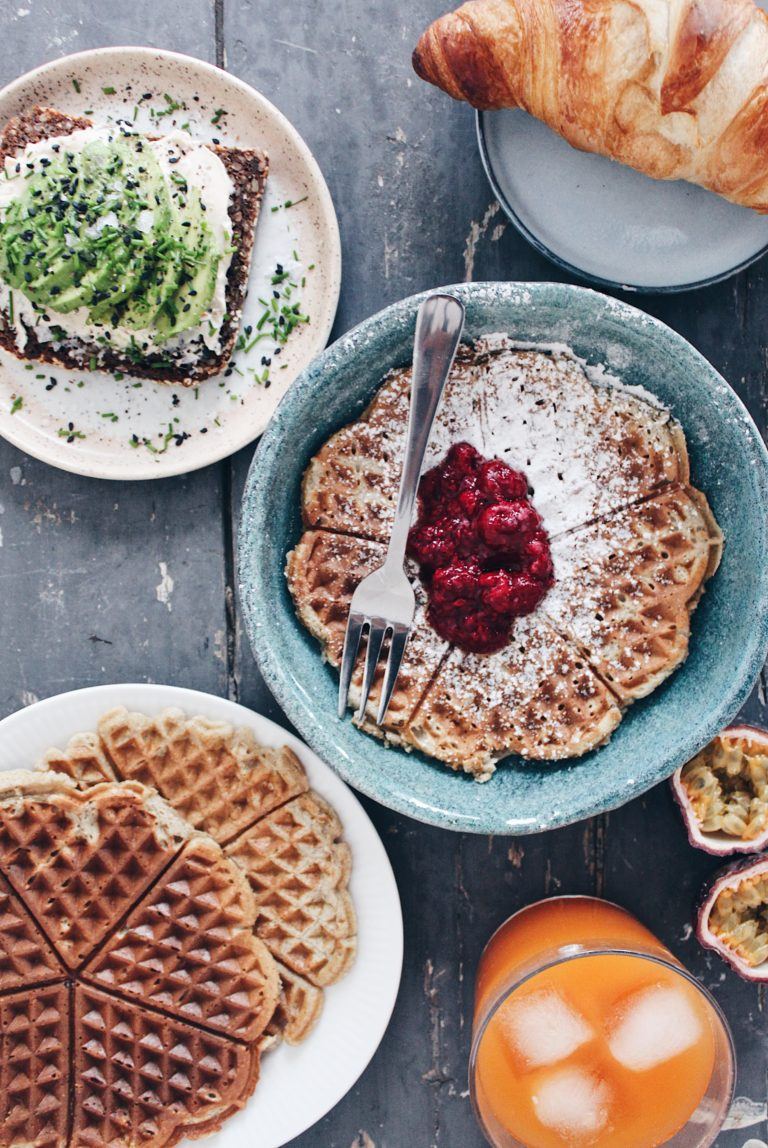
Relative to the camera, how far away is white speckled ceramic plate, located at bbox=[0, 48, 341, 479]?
2.38 meters

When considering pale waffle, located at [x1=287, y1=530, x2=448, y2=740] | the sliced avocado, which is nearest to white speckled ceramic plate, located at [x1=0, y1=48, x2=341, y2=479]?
the sliced avocado

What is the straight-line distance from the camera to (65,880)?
2.28 meters

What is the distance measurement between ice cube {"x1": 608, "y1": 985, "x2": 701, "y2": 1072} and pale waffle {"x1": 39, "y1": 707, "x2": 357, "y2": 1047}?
0.66m

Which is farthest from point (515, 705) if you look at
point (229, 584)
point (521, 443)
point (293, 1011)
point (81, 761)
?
point (81, 761)

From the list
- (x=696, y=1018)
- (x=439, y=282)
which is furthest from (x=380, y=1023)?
(x=439, y=282)

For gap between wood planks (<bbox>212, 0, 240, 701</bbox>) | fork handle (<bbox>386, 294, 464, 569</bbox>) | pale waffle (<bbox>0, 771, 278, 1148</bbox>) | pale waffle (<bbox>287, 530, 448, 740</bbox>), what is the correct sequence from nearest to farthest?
fork handle (<bbox>386, 294, 464, 569</bbox>) < pale waffle (<bbox>287, 530, 448, 740</bbox>) < pale waffle (<bbox>0, 771, 278, 1148</bbox>) < gap between wood planks (<bbox>212, 0, 240, 701</bbox>)

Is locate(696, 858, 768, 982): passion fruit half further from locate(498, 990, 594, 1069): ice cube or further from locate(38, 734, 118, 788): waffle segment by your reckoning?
locate(38, 734, 118, 788): waffle segment

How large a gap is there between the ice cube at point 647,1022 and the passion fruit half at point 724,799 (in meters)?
0.37

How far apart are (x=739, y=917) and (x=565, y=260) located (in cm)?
171

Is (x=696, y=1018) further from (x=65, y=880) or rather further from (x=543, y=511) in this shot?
(x=65, y=880)

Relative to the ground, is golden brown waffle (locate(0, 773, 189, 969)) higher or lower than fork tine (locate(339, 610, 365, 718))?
lower

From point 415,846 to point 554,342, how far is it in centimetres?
134

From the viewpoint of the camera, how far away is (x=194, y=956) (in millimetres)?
2279

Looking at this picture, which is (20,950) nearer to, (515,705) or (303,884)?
(303,884)
